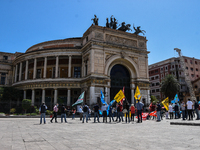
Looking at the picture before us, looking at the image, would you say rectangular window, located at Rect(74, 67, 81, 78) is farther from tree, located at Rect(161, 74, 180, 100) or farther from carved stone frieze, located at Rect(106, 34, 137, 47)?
tree, located at Rect(161, 74, 180, 100)

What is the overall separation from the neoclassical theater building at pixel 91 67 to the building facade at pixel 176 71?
26.3m

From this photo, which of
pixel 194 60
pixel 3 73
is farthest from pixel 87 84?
pixel 194 60

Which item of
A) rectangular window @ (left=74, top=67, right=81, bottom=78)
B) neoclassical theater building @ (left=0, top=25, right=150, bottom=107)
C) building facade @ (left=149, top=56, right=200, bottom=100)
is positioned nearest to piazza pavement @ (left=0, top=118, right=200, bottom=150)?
neoclassical theater building @ (left=0, top=25, right=150, bottom=107)

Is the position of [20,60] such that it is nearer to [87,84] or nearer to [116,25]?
[87,84]

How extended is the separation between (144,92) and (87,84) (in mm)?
12025

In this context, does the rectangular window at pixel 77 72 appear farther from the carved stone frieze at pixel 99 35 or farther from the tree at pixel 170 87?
the tree at pixel 170 87

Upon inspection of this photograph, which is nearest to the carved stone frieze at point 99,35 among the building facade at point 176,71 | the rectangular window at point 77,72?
the rectangular window at point 77,72

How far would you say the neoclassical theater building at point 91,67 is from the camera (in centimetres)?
3309

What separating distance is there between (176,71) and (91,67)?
128 ft

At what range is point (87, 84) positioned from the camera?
33219mm

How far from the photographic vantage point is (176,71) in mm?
60656

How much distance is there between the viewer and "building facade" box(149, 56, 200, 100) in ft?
196

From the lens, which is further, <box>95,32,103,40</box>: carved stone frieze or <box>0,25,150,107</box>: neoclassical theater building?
<box>95,32,103,40</box>: carved stone frieze

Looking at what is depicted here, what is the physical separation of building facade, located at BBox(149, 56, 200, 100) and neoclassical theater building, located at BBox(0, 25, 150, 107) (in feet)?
86.1
